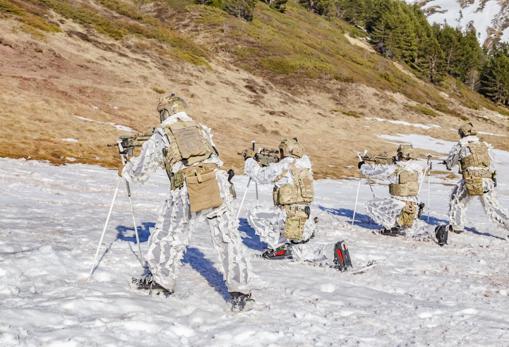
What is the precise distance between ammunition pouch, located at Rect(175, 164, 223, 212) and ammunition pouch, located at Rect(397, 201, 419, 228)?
7949 mm

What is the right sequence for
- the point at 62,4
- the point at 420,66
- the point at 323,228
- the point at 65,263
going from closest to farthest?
the point at 65,263, the point at 323,228, the point at 62,4, the point at 420,66

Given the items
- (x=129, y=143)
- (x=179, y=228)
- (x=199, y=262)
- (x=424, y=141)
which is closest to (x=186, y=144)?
(x=179, y=228)

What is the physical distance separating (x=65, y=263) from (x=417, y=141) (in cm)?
4765

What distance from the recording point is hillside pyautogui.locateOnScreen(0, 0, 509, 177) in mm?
30297

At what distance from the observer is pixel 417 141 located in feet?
167

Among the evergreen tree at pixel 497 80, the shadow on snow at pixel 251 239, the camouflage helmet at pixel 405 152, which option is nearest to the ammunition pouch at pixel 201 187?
the shadow on snow at pixel 251 239

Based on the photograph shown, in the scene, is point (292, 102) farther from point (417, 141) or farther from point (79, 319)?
point (79, 319)

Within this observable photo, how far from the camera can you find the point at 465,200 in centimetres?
1334

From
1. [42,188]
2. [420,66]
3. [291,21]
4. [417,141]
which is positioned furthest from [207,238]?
[420,66]

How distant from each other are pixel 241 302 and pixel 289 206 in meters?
3.82

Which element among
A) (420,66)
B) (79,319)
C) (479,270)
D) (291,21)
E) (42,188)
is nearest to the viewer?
(79,319)

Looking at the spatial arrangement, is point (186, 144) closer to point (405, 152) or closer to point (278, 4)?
point (405, 152)

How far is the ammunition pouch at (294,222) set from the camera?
9.73 metres

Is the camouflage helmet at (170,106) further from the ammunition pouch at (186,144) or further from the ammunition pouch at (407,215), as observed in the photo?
the ammunition pouch at (407,215)
